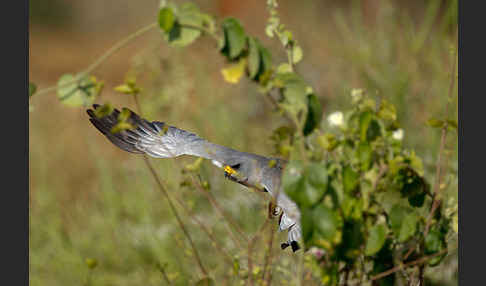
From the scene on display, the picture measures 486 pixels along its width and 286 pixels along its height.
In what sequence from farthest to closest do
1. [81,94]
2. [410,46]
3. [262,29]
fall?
[262,29] < [410,46] < [81,94]

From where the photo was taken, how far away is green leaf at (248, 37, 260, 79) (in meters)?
1.35

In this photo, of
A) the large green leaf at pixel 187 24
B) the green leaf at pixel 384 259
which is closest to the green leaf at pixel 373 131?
the green leaf at pixel 384 259

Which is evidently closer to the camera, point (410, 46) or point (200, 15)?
point (200, 15)

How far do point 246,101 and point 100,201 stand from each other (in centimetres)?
177

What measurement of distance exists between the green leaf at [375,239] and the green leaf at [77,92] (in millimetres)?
870

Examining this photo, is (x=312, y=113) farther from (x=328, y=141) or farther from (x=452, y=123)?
(x=452, y=123)

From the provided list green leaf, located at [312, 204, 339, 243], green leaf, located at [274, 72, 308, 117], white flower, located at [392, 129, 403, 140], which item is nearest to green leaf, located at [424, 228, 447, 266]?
white flower, located at [392, 129, 403, 140]

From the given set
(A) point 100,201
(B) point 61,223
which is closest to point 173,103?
(A) point 100,201

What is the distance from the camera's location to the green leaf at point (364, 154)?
1396 mm

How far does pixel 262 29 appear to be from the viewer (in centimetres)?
607

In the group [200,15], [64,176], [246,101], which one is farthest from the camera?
[246,101]

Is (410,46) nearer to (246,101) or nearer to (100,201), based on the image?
(246,101)

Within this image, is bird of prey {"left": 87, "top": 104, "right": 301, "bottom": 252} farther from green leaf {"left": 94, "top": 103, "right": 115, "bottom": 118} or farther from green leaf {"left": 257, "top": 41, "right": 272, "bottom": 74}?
green leaf {"left": 257, "top": 41, "right": 272, "bottom": 74}

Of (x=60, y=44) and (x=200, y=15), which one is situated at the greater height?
(x=60, y=44)
